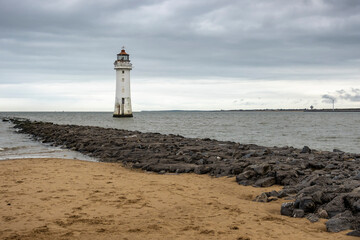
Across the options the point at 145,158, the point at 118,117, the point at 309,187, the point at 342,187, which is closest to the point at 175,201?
the point at 309,187

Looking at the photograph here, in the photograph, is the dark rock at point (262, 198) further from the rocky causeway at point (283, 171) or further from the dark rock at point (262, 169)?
the dark rock at point (262, 169)

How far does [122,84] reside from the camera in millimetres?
50406

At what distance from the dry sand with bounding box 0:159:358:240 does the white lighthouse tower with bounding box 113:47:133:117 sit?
135 feet

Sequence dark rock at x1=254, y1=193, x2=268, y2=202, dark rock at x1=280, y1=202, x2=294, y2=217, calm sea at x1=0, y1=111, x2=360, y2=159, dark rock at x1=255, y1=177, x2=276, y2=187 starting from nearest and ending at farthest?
dark rock at x1=280, y1=202, x2=294, y2=217, dark rock at x1=254, y1=193, x2=268, y2=202, dark rock at x1=255, y1=177, x2=276, y2=187, calm sea at x1=0, y1=111, x2=360, y2=159

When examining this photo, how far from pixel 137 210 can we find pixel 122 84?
45.2 m

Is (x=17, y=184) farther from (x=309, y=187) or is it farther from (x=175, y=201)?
(x=309, y=187)

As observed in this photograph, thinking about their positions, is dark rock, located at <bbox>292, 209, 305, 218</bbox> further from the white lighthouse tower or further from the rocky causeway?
the white lighthouse tower

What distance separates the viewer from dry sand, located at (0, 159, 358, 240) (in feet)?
16.7

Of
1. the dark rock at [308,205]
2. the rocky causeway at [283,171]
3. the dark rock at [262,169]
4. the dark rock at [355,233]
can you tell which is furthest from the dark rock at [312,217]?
the dark rock at [262,169]

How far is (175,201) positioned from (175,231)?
1.67 m

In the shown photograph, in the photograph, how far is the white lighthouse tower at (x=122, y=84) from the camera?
49.8 meters

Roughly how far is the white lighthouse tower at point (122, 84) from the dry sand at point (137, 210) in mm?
41239

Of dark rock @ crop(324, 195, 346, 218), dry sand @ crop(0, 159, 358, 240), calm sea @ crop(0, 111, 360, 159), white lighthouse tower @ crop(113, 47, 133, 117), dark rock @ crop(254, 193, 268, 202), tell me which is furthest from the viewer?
white lighthouse tower @ crop(113, 47, 133, 117)

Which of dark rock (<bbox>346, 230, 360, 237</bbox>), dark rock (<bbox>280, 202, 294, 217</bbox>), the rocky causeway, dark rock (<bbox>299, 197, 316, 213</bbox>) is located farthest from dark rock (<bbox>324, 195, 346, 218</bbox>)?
dark rock (<bbox>346, 230, 360, 237</bbox>)
